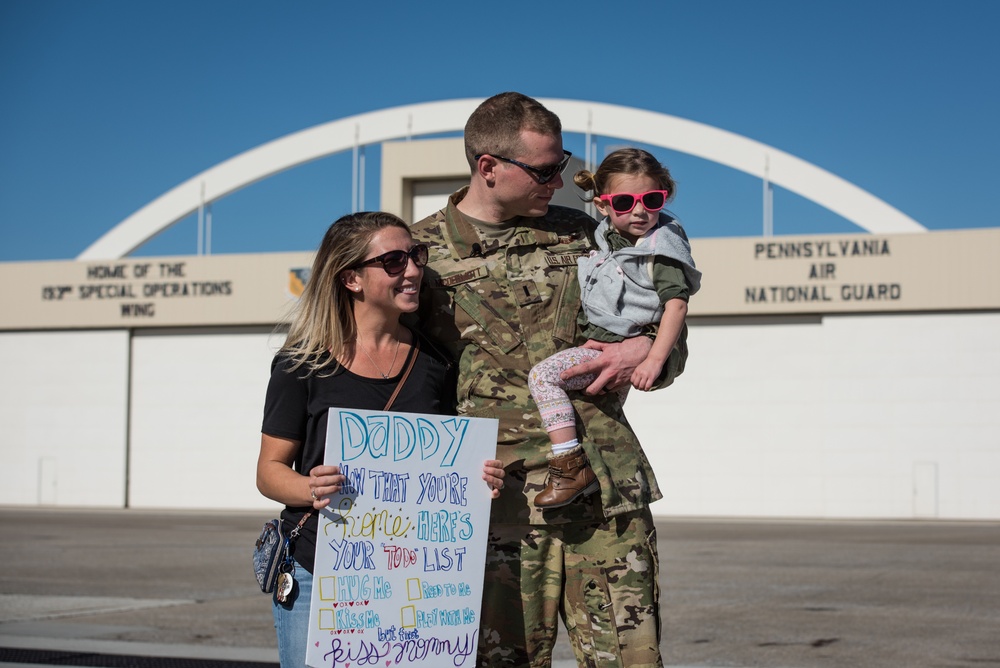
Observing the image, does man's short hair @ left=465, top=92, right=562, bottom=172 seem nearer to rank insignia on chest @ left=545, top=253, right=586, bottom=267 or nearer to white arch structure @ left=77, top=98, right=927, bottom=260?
rank insignia on chest @ left=545, top=253, right=586, bottom=267

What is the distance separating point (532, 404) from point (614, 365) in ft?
1.01

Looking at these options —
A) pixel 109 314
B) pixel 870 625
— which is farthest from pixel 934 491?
pixel 109 314

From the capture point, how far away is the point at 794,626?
30.7 feet

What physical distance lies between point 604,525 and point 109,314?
31219 mm

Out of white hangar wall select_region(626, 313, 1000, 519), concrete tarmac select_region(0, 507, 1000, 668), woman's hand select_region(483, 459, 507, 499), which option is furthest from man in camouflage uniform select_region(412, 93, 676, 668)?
white hangar wall select_region(626, 313, 1000, 519)

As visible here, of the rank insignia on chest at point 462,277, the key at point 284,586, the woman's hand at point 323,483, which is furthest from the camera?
the rank insignia on chest at point 462,277

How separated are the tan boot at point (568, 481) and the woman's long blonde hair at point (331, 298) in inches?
29.3

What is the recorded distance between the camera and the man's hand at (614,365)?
12.6 feet

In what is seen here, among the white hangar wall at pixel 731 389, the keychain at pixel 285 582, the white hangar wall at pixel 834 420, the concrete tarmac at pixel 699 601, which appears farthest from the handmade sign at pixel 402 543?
the white hangar wall at pixel 834 420

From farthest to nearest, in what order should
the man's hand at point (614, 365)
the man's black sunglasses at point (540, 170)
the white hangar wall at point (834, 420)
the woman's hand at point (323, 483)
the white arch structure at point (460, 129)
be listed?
the white arch structure at point (460, 129), the white hangar wall at point (834, 420), the man's black sunglasses at point (540, 170), the man's hand at point (614, 365), the woman's hand at point (323, 483)

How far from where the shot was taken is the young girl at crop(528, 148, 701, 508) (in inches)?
150

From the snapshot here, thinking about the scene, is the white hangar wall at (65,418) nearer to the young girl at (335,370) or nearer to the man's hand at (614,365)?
the young girl at (335,370)

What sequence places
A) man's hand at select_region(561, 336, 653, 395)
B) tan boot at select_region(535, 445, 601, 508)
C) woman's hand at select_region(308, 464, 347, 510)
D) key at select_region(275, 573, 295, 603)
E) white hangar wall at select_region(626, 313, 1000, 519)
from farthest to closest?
1. white hangar wall at select_region(626, 313, 1000, 519)
2. man's hand at select_region(561, 336, 653, 395)
3. tan boot at select_region(535, 445, 601, 508)
4. key at select_region(275, 573, 295, 603)
5. woman's hand at select_region(308, 464, 347, 510)

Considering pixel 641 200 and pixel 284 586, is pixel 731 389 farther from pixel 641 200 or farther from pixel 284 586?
pixel 284 586
